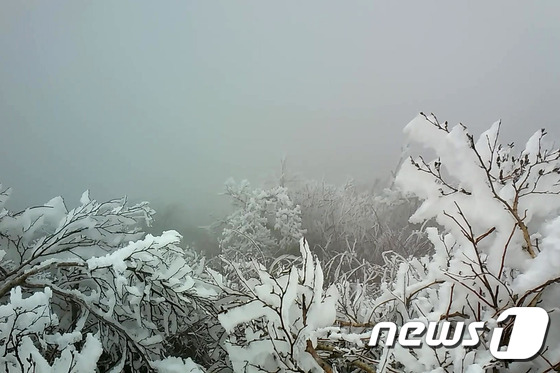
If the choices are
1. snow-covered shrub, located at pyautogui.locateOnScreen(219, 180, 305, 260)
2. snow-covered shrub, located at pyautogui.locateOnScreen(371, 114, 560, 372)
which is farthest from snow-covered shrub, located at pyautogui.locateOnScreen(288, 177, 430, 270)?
snow-covered shrub, located at pyautogui.locateOnScreen(371, 114, 560, 372)

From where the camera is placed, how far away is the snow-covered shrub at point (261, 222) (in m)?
2.76

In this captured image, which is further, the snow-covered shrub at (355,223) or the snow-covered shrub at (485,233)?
the snow-covered shrub at (355,223)

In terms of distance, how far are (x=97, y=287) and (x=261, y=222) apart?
2.18 metres

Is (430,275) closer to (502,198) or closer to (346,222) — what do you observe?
(502,198)

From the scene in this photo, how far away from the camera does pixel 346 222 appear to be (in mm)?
2912

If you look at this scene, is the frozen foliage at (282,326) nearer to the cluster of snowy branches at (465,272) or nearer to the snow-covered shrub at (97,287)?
the cluster of snowy branches at (465,272)

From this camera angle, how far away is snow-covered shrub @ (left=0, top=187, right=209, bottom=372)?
66cm

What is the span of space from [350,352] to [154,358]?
0.32 meters

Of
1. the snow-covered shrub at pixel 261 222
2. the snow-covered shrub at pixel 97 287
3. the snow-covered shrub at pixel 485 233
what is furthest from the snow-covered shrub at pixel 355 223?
the snow-covered shrub at pixel 485 233

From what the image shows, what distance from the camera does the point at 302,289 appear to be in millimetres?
558
